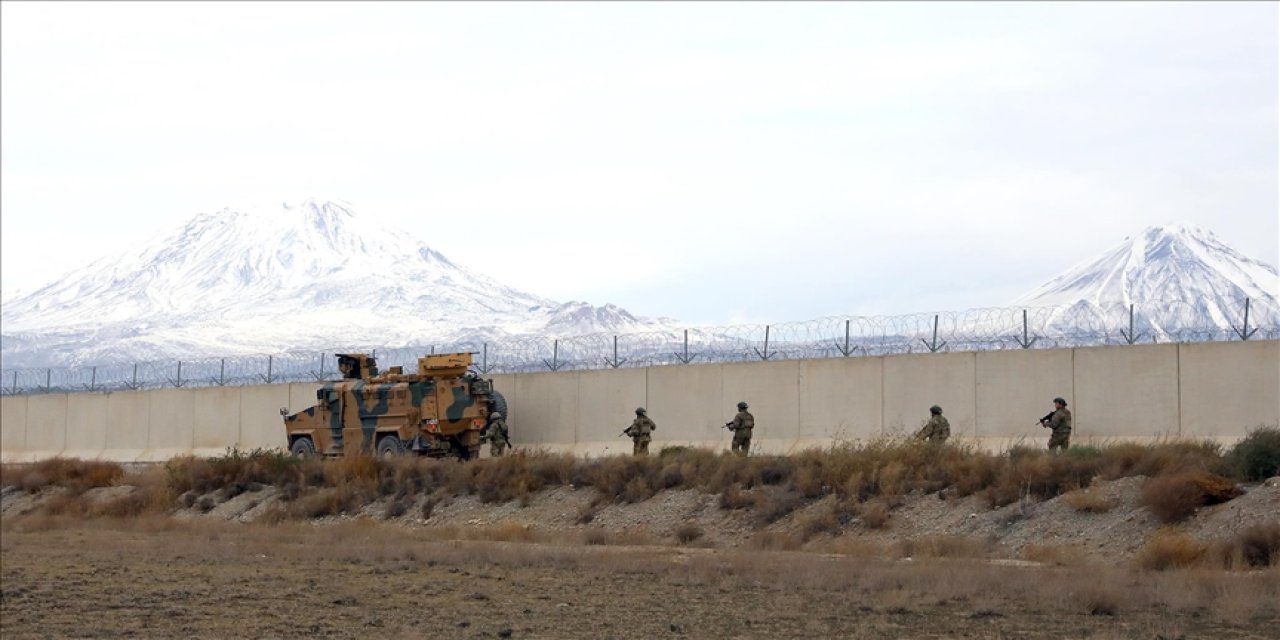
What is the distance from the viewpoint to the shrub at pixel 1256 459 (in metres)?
23.9

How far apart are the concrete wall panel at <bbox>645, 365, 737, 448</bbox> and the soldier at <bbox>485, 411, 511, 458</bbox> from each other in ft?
10.5

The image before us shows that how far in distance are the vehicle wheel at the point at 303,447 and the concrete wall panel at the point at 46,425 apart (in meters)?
15.2

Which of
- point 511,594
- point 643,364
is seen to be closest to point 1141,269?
point 643,364

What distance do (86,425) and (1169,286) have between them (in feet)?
105

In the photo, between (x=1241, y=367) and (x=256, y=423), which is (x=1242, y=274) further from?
(x=256, y=423)

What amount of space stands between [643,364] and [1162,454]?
1621 centimetres

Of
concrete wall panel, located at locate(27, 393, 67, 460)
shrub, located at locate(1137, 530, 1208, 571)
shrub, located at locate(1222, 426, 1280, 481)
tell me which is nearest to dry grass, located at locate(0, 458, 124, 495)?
concrete wall panel, located at locate(27, 393, 67, 460)

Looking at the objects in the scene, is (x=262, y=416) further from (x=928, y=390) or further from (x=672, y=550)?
(x=672, y=550)

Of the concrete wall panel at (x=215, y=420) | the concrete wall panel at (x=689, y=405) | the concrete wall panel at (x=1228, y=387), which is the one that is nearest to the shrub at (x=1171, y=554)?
the concrete wall panel at (x=1228, y=387)

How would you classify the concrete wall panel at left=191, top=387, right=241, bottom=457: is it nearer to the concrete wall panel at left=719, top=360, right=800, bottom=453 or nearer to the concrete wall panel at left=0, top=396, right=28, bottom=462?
the concrete wall panel at left=0, top=396, right=28, bottom=462

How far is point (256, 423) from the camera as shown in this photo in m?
48.7

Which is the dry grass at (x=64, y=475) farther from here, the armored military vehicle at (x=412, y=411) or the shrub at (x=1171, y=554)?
the shrub at (x=1171, y=554)

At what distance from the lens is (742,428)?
34000mm

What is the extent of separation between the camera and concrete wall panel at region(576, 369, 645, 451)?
39.1 metres
